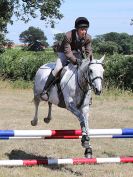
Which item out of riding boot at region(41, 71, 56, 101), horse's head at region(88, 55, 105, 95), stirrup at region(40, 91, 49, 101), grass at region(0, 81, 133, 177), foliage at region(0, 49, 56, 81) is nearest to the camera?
horse's head at region(88, 55, 105, 95)

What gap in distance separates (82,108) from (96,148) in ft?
6.04

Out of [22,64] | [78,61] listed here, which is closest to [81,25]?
[78,61]

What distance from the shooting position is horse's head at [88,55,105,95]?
6.88 metres

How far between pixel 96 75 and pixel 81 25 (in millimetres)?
1200

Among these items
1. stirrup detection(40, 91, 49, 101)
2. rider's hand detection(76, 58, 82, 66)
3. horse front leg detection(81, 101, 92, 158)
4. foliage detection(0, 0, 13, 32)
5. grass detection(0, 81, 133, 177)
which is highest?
foliage detection(0, 0, 13, 32)

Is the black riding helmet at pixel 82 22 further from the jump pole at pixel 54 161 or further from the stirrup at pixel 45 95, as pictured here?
the jump pole at pixel 54 161

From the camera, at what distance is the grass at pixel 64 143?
23.9 feet

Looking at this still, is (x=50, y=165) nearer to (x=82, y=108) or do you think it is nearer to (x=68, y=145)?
(x=82, y=108)

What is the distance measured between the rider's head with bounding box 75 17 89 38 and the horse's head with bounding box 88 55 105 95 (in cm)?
87

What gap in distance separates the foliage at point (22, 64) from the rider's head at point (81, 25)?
54.6ft

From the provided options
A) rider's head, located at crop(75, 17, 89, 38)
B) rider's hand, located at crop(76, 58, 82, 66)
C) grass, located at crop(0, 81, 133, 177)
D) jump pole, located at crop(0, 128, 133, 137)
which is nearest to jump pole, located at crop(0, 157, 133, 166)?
grass, located at crop(0, 81, 133, 177)

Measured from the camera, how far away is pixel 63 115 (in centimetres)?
1464

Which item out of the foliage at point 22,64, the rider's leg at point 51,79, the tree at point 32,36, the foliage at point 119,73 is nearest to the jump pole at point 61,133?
the rider's leg at point 51,79

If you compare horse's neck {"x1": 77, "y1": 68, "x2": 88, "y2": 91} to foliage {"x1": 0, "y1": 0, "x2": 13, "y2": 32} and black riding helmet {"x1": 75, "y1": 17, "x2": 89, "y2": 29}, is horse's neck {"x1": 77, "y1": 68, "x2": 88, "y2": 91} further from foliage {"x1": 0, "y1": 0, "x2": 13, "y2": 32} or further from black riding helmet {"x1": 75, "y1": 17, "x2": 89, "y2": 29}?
foliage {"x1": 0, "y1": 0, "x2": 13, "y2": 32}
